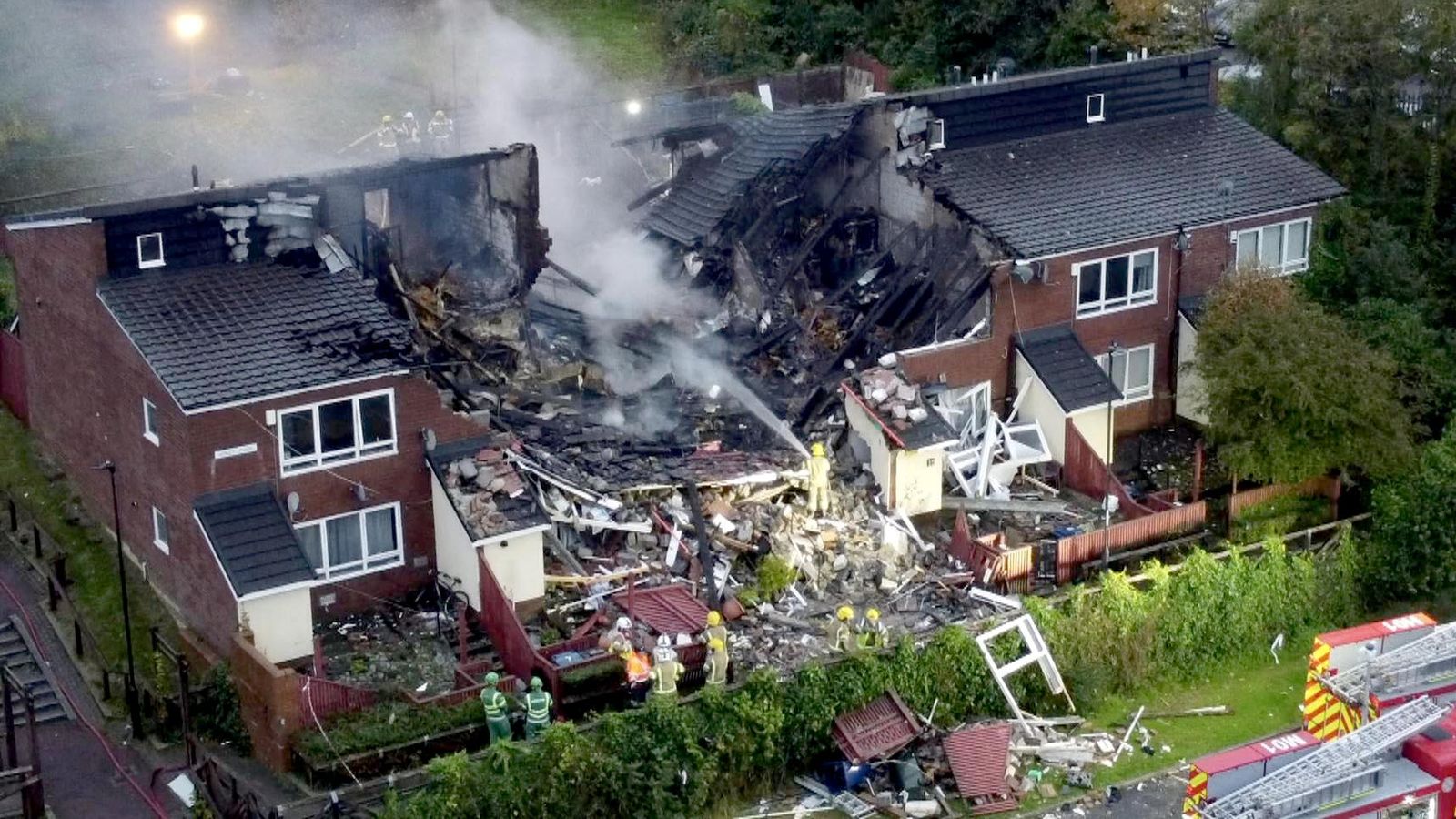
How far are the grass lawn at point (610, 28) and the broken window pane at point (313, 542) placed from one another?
30855 mm

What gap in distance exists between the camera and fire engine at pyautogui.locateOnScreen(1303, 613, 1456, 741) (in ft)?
89.0

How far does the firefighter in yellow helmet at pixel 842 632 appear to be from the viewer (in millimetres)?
30688

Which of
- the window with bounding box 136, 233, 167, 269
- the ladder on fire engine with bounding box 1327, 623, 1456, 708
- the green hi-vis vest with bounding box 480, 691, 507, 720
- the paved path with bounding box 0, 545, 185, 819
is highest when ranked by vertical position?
the window with bounding box 136, 233, 167, 269

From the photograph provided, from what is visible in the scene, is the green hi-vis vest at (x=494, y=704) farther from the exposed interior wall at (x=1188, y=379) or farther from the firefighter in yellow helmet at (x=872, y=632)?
the exposed interior wall at (x=1188, y=379)

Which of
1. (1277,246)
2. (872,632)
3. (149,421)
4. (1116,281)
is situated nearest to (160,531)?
(149,421)

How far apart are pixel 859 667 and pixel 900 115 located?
12.9 m

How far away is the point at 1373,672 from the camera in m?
27.2

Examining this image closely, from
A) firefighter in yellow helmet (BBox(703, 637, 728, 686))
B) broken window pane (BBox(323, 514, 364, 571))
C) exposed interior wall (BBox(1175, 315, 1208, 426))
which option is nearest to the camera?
firefighter in yellow helmet (BBox(703, 637, 728, 686))

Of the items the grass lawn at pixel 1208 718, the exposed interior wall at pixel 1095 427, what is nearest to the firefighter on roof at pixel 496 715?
the grass lawn at pixel 1208 718

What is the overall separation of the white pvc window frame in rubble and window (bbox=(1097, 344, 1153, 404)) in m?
8.96

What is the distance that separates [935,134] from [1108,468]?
23.9 ft

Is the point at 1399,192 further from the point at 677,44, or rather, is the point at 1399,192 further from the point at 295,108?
the point at 295,108

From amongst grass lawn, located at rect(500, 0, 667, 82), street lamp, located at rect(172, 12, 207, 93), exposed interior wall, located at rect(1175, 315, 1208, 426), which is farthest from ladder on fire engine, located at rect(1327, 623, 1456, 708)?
street lamp, located at rect(172, 12, 207, 93)

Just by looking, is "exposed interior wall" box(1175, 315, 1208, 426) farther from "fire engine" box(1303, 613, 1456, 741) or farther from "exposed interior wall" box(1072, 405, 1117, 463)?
"fire engine" box(1303, 613, 1456, 741)
